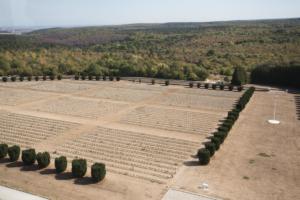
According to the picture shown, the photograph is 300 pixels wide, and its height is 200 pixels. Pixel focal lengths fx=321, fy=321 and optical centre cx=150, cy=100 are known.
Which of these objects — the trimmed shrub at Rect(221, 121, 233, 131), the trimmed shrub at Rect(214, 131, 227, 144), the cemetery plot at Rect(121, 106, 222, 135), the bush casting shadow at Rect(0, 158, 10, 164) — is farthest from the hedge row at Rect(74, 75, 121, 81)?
the bush casting shadow at Rect(0, 158, 10, 164)

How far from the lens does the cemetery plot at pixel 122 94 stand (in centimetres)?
3475

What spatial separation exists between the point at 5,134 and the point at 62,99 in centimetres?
1199

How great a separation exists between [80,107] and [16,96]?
29.5ft

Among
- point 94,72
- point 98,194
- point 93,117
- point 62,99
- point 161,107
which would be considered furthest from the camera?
point 94,72

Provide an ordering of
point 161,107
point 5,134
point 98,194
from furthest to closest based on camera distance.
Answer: point 161,107 < point 5,134 < point 98,194

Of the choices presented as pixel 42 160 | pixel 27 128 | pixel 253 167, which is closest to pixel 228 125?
pixel 253 167

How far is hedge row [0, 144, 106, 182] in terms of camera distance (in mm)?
14586

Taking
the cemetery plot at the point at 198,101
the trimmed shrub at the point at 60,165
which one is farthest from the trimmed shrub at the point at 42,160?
the cemetery plot at the point at 198,101

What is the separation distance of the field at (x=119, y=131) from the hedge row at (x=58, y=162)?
44cm

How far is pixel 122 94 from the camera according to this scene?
3681 centimetres

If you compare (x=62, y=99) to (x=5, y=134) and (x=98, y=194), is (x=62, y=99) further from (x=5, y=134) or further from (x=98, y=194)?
(x=98, y=194)

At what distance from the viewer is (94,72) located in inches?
1972

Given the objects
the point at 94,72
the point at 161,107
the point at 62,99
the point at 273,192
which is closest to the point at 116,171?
the point at 273,192

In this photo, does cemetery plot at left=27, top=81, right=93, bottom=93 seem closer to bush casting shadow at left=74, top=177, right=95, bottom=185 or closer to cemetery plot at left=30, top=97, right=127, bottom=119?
cemetery plot at left=30, top=97, right=127, bottom=119
